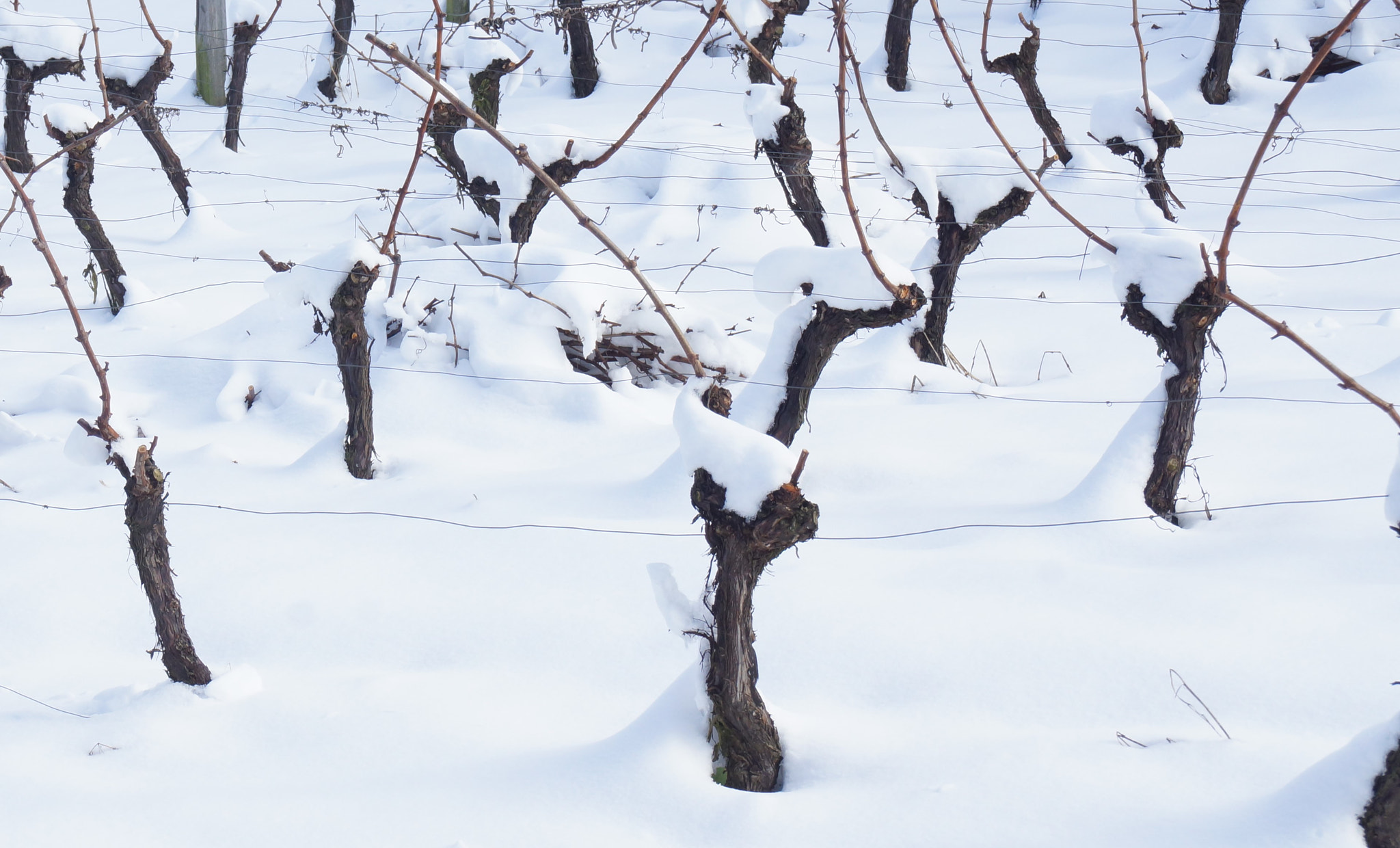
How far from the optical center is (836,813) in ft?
6.91

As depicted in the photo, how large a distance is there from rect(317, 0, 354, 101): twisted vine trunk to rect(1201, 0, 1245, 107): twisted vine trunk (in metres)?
8.58

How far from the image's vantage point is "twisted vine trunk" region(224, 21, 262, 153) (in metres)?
9.68

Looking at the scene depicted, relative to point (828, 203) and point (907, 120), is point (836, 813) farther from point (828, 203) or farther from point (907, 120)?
point (907, 120)

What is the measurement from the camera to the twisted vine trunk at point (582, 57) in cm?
1055

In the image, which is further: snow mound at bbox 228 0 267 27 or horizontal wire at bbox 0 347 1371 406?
snow mound at bbox 228 0 267 27

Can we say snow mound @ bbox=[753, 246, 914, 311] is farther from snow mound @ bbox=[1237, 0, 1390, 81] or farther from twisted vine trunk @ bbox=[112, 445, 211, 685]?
snow mound @ bbox=[1237, 0, 1390, 81]

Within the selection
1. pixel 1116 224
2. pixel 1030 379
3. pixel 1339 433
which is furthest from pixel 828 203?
pixel 1339 433

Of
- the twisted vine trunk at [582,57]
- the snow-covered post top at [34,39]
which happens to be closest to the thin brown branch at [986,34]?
→ the twisted vine trunk at [582,57]

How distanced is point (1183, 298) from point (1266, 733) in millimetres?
1436

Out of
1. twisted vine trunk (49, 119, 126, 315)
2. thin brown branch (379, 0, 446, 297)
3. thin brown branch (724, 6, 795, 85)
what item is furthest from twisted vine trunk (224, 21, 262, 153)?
thin brown branch (724, 6, 795, 85)

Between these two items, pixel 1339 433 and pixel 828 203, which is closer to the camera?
pixel 1339 433

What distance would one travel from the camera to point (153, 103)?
7.87 metres

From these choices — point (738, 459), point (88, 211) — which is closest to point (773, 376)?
point (738, 459)

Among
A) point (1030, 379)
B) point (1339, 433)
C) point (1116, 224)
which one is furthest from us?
point (1116, 224)
